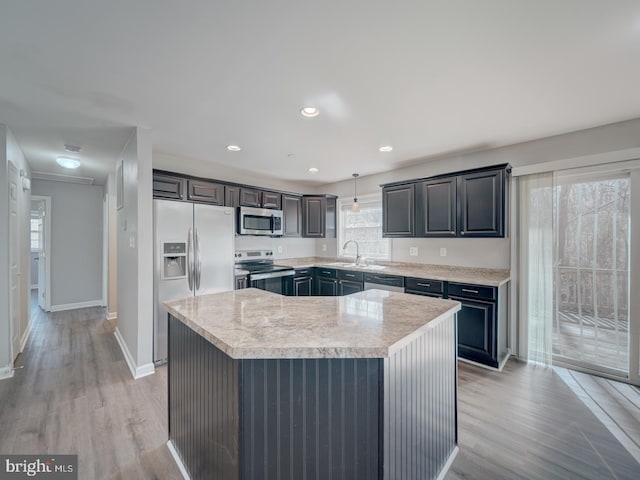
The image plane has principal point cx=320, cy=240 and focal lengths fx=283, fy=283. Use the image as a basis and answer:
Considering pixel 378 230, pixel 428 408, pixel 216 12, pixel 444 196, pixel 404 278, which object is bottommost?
pixel 428 408

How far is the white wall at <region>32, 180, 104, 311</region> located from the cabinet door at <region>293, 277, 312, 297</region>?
13.8 ft

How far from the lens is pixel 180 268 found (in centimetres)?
318

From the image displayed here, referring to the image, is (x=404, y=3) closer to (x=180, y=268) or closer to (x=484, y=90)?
(x=484, y=90)

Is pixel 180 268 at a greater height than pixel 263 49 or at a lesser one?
lesser

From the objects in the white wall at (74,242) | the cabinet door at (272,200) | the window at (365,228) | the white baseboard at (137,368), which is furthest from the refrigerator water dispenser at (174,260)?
the white wall at (74,242)

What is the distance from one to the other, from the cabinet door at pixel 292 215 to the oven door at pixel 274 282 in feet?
2.52

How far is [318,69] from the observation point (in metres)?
1.83

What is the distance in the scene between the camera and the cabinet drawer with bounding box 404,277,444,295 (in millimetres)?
3324

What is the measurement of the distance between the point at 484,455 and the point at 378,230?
3425mm

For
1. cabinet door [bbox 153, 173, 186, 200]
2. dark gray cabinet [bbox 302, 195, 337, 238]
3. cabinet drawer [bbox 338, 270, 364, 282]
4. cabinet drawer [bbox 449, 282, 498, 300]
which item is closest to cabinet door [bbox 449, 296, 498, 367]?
cabinet drawer [bbox 449, 282, 498, 300]

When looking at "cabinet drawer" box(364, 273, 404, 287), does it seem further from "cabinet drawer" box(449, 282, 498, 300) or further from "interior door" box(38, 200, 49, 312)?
"interior door" box(38, 200, 49, 312)

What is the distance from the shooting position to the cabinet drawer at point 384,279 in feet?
12.1

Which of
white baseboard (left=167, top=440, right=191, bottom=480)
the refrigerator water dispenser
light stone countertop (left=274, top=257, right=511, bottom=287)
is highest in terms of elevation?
the refrigerator water dispenser

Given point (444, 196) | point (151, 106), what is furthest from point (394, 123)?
point (151, 106)
